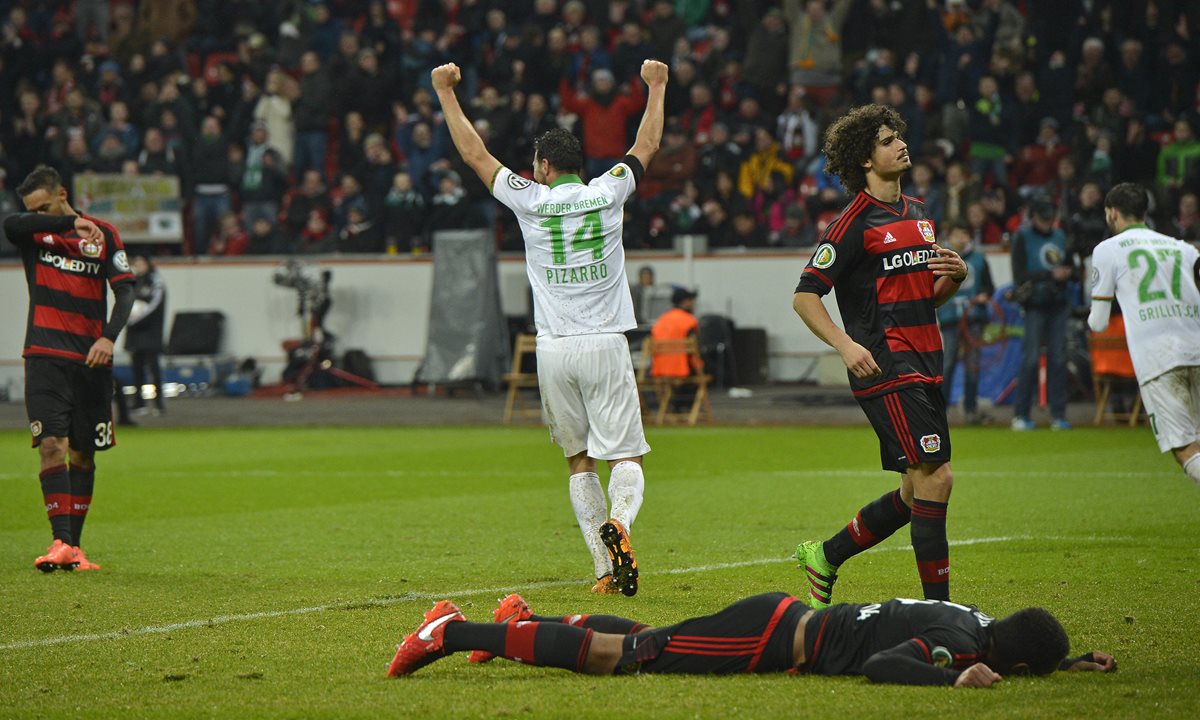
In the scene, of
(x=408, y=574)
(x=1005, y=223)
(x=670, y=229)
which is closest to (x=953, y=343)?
(x=1005, y=223)

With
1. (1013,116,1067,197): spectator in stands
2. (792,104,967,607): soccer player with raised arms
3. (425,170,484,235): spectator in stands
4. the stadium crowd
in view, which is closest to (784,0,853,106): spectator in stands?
the stadium crowd

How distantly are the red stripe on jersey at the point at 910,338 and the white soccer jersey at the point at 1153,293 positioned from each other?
2657mm

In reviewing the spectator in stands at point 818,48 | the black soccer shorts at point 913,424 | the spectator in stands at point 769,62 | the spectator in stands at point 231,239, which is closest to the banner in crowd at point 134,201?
the spectator in stands at point 231,239

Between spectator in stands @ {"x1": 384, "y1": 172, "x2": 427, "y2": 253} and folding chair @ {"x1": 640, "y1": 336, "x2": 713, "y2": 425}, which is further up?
spectator in stands @ {"x1": 384, "y1": 172, "x2": 427, "y2": 253}

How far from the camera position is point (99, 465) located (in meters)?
15.9

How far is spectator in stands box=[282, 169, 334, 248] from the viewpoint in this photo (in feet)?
89.0

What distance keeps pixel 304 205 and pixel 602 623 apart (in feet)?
73.8

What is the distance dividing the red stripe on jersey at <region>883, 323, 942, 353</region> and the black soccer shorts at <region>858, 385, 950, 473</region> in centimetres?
17

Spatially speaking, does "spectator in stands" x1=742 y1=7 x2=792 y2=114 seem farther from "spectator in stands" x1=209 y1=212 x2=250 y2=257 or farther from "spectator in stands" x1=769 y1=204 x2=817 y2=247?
"spectator in stands" x1=209 y1=212 x2=250 y2=257

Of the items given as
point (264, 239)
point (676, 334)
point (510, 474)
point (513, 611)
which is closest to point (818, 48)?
point (676, 334)

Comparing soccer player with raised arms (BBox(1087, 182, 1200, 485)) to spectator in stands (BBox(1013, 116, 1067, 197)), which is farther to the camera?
spectator in stands (BBox(1013, 116, 1067, 197))

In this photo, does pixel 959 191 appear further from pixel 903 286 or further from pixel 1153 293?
pixel 903 286

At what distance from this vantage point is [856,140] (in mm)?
6844

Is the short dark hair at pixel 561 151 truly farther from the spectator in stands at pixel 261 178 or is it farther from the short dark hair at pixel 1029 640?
the spectator in stands at pixel 261 178
